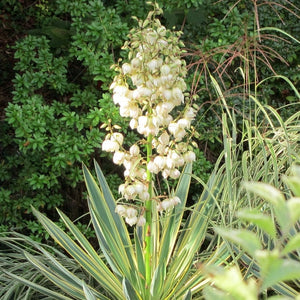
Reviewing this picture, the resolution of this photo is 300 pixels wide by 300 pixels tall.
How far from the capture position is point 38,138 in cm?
247

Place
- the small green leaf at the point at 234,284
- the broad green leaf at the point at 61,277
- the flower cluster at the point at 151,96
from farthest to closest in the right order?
the broad green leaf at the point at 61,277 < the flower cluster at the point at 151,96 < the small green leaf at the point at 234,284

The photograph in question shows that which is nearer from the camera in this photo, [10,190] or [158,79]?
[158,79]

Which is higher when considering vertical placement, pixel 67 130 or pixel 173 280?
pixel 67 130

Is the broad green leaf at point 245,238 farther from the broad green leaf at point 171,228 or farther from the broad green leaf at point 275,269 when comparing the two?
the broad green leaf at point 171,228

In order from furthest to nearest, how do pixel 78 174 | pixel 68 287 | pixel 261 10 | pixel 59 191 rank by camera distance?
1. pixel 261 10
2. pixel 59 191
3. pixel 78 174
4. pixel 68 287

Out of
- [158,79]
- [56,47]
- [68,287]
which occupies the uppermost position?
[158,79]

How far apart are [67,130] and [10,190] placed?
0.49 m

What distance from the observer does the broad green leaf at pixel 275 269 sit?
324mm

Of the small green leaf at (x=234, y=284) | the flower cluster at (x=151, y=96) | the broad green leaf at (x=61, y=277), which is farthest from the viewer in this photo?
the broad green leaf at (x=61, y=277)

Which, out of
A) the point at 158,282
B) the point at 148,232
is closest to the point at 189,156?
the point at 148,232

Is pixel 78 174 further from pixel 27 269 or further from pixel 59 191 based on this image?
pixel 27 269

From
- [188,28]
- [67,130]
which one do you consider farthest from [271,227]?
[188,28]

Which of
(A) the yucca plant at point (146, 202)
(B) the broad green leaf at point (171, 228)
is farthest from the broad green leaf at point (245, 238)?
(B) the broad green leaf at point (171, 228)

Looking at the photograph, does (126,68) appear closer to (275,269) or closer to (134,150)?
(134,150)
